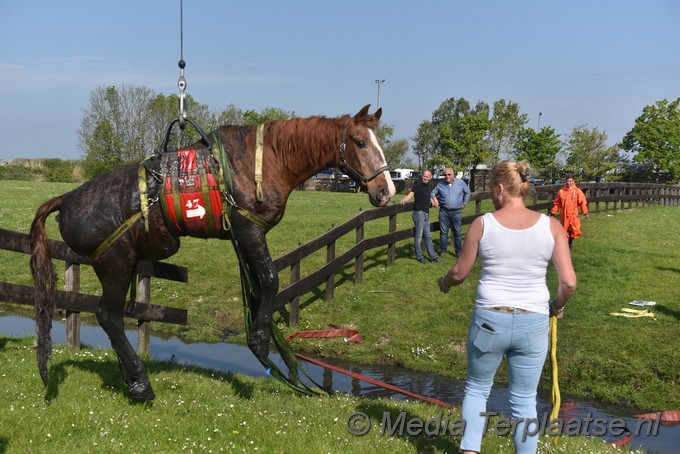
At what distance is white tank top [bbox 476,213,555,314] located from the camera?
152 inches

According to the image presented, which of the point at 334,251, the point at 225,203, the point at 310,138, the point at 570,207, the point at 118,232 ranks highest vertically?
the point at 310,138

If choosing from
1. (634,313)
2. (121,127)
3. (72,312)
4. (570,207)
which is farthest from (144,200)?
(121,127)

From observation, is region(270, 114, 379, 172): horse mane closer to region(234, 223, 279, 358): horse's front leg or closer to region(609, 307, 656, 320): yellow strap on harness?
region(234, 223, 279, 358): horse's front leg

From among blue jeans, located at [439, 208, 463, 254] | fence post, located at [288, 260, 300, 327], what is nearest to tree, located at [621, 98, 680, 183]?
blue jeans, located at [439, 208, 463, 254]

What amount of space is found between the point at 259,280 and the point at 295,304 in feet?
16.9

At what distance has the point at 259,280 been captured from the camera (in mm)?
5809

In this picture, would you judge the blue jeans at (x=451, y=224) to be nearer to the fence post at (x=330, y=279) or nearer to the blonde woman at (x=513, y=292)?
the fence post at (x=330, y=279)

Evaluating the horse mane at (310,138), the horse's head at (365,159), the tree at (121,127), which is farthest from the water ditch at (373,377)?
the tree at (121,127)

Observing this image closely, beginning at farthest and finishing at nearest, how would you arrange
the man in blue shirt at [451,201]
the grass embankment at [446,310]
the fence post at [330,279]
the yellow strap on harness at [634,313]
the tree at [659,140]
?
the tree at [659,140] → the man in blue shirt at [451,201] → the fence post at [330,279] → the yellow strap on harness at [634,313] → the grass embankment at [446,310]

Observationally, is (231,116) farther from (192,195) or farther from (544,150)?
(192,195)

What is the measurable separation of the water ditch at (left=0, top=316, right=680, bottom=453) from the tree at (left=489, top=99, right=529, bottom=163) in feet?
177

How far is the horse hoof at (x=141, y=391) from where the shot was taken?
5539mm

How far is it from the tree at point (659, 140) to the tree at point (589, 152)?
92.7 inches

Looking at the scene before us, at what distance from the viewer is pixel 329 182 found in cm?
4841
